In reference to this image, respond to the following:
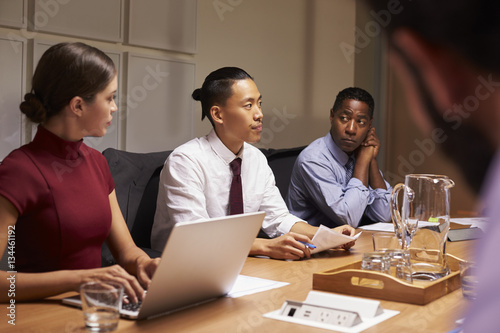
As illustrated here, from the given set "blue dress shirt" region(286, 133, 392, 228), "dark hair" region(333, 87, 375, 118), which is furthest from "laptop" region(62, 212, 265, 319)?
"dark hair" region(333, 87, 375, 118)

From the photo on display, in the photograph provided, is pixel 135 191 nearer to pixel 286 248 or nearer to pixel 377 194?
pixel 286 248

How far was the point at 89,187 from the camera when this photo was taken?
67.3 inches

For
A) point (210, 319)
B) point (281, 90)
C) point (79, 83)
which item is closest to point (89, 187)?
point (79, 83)

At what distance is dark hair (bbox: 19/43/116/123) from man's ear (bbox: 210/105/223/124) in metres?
0.86

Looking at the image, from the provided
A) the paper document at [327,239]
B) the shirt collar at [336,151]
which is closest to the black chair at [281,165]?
the shirt collar at [336,151]

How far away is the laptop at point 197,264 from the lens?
45.4 inches

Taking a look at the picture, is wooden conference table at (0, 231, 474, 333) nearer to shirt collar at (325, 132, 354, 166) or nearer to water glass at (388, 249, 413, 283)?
water glass at (388, 249, 413, 283)

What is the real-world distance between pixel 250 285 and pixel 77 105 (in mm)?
688

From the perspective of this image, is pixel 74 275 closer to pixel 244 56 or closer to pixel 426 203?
pixel 426 203

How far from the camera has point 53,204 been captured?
158 cm

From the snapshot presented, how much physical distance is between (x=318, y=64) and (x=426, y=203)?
2.78 metres

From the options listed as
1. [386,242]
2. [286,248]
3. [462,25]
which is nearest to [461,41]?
[462,25]

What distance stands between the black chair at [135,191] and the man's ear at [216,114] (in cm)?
35

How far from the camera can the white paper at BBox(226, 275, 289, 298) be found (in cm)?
144
